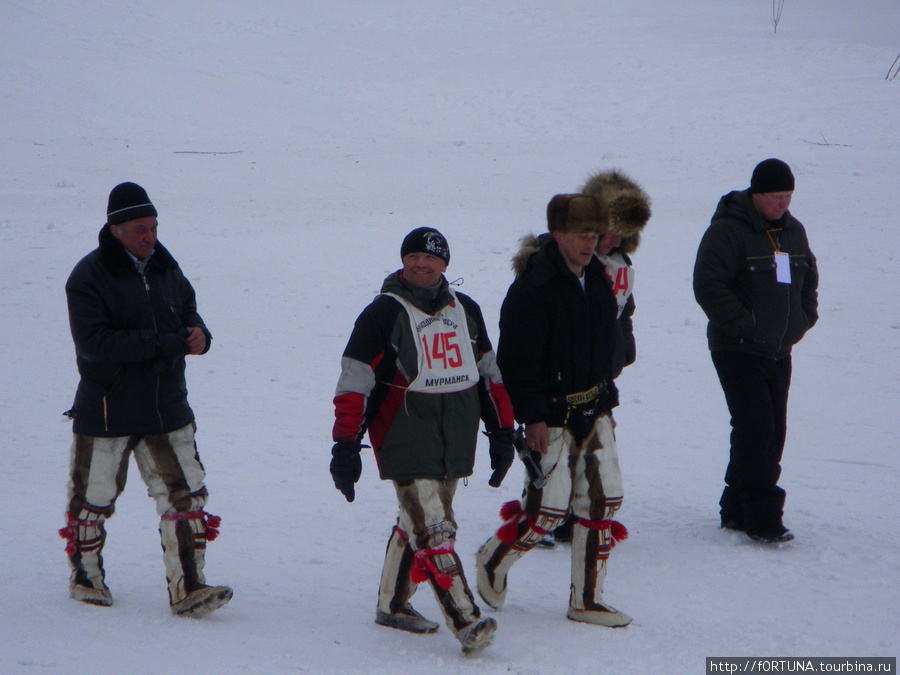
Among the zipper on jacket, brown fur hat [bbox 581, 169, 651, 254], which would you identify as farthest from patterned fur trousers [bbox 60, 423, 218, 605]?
brown fur hat [bbox 581, 169, 651, 254]

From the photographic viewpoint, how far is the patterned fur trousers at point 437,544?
12.3ft

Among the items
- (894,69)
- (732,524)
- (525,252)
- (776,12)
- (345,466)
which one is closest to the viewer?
(345,466)

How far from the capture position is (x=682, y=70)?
2402 centimetres

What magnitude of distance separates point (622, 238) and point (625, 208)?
0.64 feet

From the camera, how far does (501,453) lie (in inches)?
159

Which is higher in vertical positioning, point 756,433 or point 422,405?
point 422,405

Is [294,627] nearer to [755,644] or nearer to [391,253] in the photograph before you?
[755,644]

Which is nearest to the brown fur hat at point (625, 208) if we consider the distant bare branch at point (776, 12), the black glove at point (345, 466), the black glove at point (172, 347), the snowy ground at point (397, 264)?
the snowy ground at point (397, 264)

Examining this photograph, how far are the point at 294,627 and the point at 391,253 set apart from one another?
27.9ft

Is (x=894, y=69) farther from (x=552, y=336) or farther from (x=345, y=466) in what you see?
(x=345, y=466)

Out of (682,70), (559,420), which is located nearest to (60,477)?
(559,420)

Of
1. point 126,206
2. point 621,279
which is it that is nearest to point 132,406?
point 126,206

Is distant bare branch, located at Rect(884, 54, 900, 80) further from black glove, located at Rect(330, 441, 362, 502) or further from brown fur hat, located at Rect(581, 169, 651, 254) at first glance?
black glove, located at Rect(330, 441, 362, 502)

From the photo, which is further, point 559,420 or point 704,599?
point 704,599
